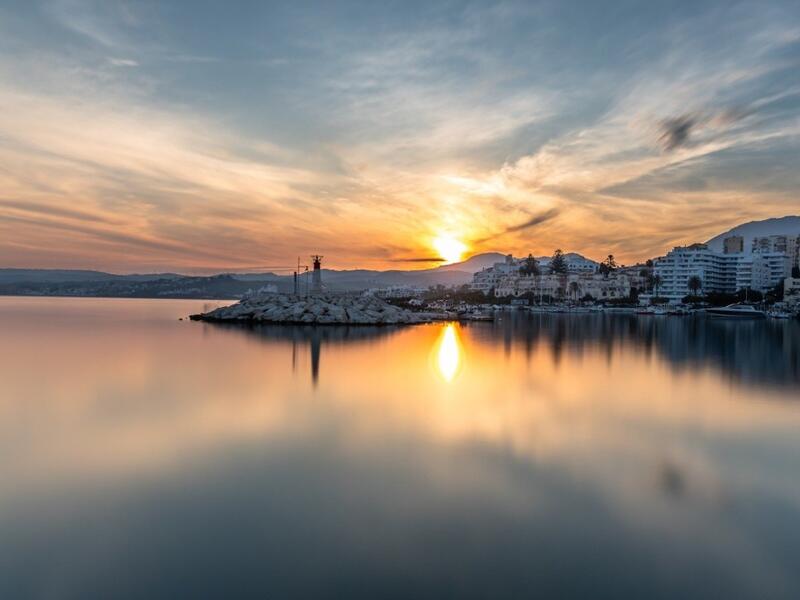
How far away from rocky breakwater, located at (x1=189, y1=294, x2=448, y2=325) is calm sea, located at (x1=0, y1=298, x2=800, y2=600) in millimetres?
30997

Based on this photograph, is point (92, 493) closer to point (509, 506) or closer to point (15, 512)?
point (15, 512)

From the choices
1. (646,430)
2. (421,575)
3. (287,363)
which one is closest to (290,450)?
(421,575)

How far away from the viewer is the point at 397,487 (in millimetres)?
9039

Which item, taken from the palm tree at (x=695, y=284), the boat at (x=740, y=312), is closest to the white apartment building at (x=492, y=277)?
the palm tree at (x=695, y=284)

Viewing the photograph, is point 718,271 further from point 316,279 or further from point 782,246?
point 316,279

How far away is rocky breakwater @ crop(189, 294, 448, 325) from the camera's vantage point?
52119 millimetres

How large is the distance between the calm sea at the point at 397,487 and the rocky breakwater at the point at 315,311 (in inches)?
1220

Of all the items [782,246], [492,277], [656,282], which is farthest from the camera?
[492,277]

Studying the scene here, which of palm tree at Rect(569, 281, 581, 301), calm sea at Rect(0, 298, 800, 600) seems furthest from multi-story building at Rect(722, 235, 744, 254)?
calm sea at Rect(0, 298, 800, 600)

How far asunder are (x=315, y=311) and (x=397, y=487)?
44.3 m

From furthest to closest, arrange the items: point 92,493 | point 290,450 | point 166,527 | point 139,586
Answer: point 290,450
point 92,493
point 166,527
point 139,586

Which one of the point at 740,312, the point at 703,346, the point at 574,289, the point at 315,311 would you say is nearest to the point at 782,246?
the point at 574,289

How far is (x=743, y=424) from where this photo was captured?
13727mm

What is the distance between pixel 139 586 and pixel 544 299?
10708 centimetres
